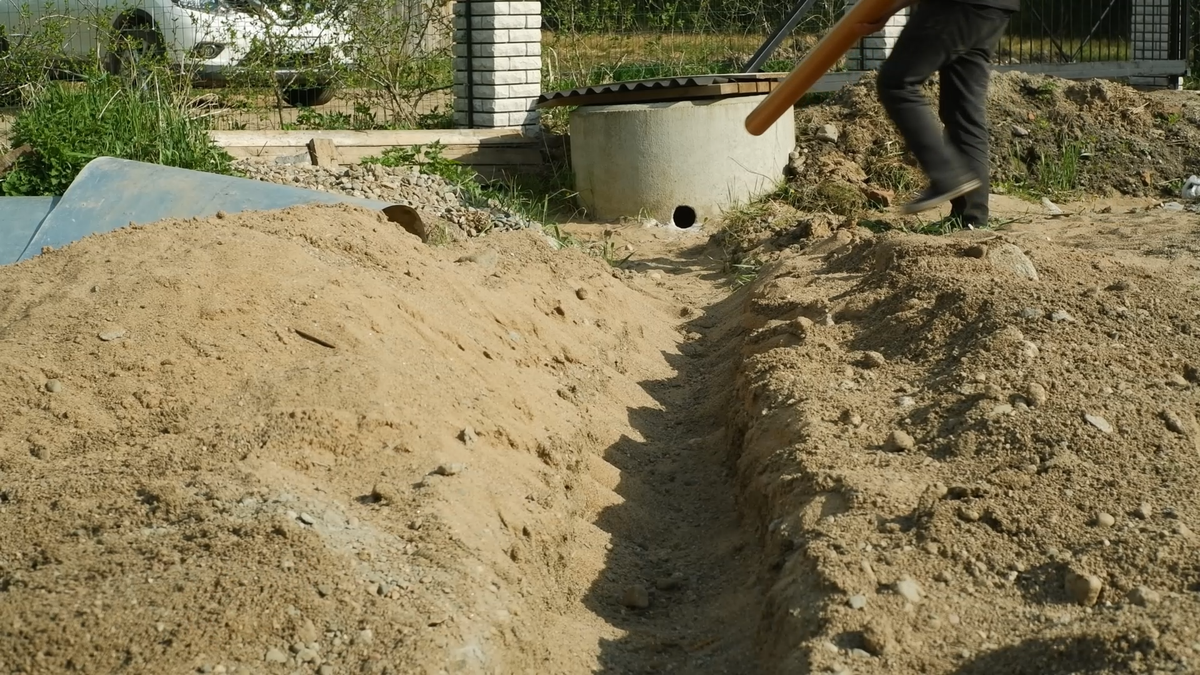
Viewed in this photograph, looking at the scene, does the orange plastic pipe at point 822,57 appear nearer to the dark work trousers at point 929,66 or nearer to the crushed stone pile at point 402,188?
the dark work trousers at point 929,66

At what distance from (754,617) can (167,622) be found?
1286 mm

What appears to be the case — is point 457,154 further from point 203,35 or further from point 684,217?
point 203,35

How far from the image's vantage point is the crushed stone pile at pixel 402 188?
23.4ft

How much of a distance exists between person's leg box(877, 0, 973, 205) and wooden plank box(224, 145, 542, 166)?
438cm

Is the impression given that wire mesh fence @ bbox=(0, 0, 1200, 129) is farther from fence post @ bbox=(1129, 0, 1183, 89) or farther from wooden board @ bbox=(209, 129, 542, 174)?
wooden board @ bbox=(209, 129, 542, 174)

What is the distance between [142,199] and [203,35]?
4275 mm

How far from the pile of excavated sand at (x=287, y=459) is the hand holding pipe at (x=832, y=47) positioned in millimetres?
1491

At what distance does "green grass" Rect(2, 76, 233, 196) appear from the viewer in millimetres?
6789

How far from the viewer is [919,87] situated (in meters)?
4.99

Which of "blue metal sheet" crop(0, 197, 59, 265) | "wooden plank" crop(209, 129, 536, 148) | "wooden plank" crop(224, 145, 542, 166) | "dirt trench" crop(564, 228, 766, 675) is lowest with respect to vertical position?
"dirt trench" crop(564, 228, 766, 675)

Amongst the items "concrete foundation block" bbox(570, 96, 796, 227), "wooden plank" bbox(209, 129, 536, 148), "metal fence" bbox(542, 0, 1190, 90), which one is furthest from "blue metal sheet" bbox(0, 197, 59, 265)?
"metal fence" bbox(542, 0, 1190, 90)

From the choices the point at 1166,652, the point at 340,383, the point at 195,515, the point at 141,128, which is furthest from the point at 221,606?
the point at 141,128

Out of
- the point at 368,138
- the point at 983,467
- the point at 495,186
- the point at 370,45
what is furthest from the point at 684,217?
the point at 983,467

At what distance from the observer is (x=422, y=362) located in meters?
3.83
